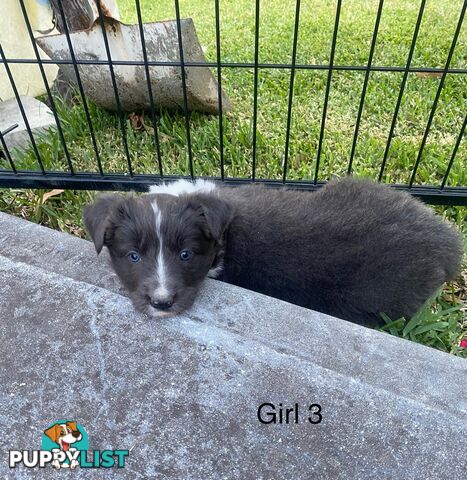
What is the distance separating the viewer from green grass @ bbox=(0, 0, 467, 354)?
12.5 feet

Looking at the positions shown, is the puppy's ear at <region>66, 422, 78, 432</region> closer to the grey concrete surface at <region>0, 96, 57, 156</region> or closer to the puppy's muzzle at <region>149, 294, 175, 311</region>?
the puppy's muzzle at <region>149, 294, 175, 311</region>

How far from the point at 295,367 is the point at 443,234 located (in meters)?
1.28

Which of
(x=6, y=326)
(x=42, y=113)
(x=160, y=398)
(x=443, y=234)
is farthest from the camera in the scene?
(x=42, y=113)

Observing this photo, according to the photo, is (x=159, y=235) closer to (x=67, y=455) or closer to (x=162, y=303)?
(x=162, y=303)

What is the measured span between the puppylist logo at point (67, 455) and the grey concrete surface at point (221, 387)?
1.0 inches

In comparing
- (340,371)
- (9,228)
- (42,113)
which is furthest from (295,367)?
(42,113)

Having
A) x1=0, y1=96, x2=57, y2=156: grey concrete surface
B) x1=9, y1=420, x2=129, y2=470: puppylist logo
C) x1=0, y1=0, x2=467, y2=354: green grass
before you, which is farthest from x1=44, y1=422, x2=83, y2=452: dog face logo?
x1=0, y1=96, x2=57, y2=156: grey concrete surface

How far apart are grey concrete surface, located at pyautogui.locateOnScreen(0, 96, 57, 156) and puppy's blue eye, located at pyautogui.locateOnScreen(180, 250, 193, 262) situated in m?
2.47

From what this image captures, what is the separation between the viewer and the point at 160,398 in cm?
198

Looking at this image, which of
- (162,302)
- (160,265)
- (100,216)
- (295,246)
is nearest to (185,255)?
(160,265)

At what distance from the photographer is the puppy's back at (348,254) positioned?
2.72 m

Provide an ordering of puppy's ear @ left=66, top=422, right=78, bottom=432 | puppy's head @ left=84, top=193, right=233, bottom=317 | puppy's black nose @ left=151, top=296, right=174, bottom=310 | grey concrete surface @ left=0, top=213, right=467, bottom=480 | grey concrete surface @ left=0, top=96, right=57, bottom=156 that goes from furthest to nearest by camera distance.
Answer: grey concrete surface @ left=0, top=96, right=57, bottom=156 < puppy's head @ left=84, top=193, right=233, bottom=317 < puppy's black nose @ left=151, top=296, right=174, bottom=310 < puppy's ear @ left=66, top=422, right=78, bottom=432 < grey concrete surface @ left=0, top=213, right=467, bottom=480

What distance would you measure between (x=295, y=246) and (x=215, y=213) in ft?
1.65

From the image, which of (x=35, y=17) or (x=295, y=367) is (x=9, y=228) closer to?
(x=295, y=367)
